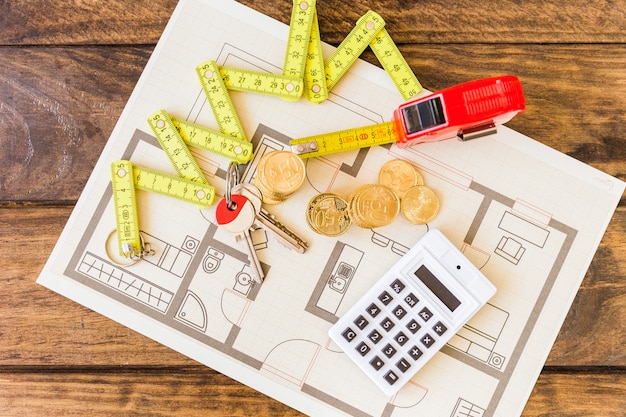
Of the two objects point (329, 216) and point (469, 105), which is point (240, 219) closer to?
point (329, 216)

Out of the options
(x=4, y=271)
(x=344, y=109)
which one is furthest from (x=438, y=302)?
(x=4, y=271)

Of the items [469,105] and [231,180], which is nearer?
[469,105]

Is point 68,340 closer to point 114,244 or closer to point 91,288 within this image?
point 91,288

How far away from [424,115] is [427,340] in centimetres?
43

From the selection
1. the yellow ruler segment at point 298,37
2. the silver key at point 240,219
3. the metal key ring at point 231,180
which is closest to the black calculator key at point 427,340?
the silver key at point 240,219

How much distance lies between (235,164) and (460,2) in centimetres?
58

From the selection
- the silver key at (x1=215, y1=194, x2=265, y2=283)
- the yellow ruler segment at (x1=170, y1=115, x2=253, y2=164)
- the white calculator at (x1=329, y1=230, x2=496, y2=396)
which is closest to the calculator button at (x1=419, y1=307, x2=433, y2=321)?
the white calculator at (x1=329, y1=230, x2=496, y2=396)

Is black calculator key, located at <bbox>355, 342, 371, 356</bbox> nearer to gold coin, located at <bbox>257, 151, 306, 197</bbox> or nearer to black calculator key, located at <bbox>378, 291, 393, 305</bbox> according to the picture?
black calculator key, located at <bbox>378, 291, 393, 305</bbox>

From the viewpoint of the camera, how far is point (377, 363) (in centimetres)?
103

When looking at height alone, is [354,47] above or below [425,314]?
above

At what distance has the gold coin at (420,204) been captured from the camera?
3.46 ft

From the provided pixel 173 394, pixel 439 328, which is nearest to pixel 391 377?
pixel 439 328

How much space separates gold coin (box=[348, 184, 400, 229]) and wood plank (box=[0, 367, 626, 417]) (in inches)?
16.4

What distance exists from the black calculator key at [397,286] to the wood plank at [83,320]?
13.6 inches
